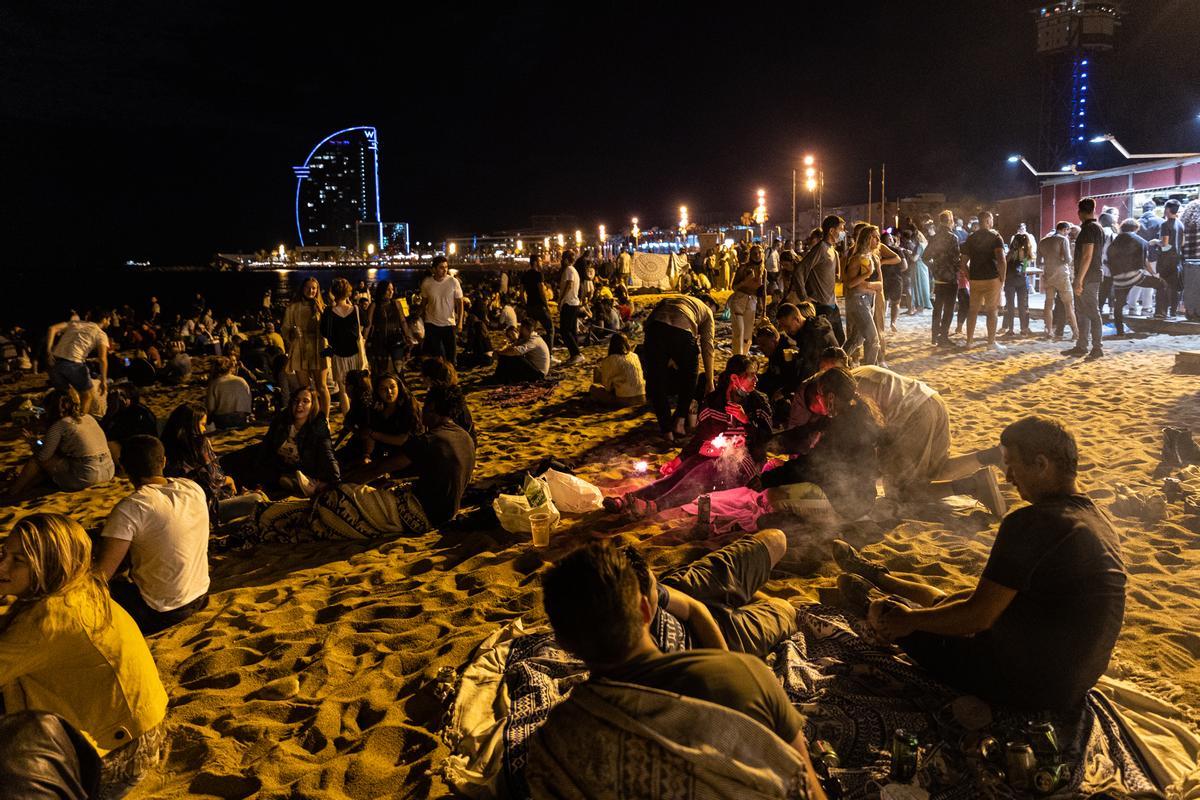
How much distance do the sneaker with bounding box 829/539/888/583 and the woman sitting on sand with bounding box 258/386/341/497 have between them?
4109 millimetres

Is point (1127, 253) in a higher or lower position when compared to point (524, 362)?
higher

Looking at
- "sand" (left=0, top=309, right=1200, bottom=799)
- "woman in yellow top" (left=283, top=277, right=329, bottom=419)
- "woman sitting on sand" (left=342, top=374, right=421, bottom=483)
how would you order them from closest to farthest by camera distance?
"sand" (left=0, top=309, right=1200, bottom=799) < "woman sitting on sand" (left=342, top=374, right=421, bottom=483) < "woman in yellow top" (left=283, top=277, right=329, bottom=419)

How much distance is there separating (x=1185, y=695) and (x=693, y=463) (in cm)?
314

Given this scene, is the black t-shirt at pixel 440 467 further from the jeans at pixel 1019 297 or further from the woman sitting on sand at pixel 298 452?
the jeans at pixel 1019 297

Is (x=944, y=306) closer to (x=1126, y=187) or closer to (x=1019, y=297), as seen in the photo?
(x=1019, y=297)

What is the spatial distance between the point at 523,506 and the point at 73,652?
2.83m

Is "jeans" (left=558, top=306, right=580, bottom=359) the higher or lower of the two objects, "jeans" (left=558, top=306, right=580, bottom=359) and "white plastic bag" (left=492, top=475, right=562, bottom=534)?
the higher

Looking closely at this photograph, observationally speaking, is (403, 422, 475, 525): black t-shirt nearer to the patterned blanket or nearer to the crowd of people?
the crowd of people

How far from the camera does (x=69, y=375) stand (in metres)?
8.90

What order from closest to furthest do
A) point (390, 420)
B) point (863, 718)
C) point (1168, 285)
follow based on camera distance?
point (863, 718)
point (390, 420)
point (1168, 285)

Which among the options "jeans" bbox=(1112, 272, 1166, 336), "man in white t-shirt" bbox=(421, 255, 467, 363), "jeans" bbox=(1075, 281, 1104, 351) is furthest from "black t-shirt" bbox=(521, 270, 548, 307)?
"jeans" bbox=(1112, 272, 1166, 336)

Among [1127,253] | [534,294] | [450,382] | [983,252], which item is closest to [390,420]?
[450,382]

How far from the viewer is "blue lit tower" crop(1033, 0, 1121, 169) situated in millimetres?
49031

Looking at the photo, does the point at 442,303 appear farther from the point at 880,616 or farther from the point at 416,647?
the point at 880,616
